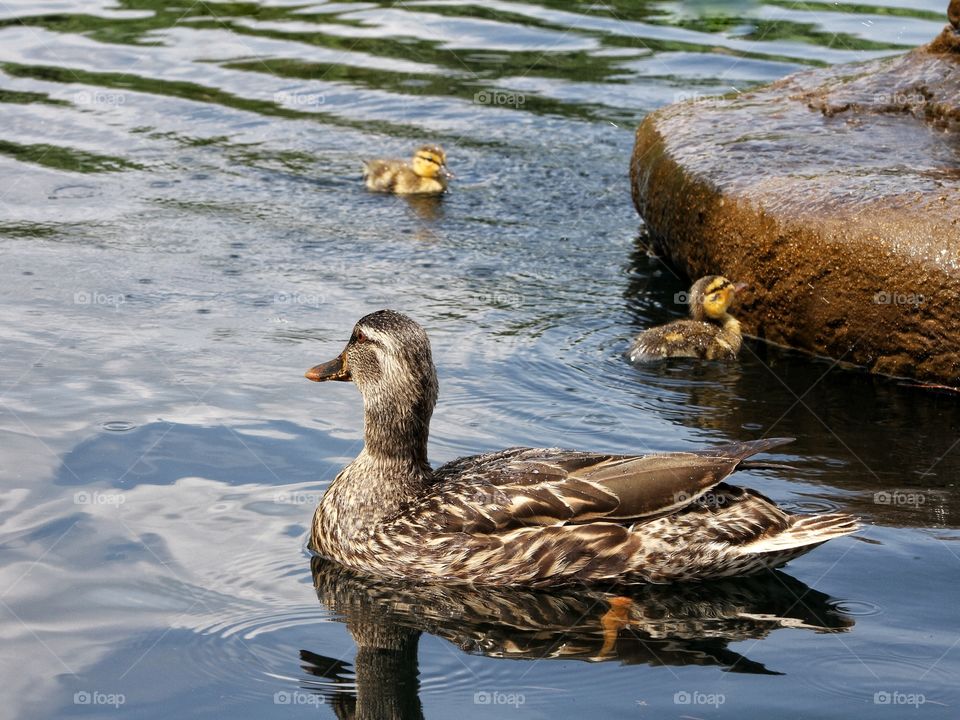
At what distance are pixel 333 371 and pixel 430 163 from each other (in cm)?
519

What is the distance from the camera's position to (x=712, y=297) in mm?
9164

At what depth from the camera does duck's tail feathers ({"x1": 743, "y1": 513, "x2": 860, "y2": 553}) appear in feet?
20.1

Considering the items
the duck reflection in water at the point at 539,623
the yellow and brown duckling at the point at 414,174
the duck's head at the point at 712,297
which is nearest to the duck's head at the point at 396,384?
the duck reflection in water at the point at 539,623

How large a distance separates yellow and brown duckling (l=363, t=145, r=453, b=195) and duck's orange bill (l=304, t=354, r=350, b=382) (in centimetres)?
497

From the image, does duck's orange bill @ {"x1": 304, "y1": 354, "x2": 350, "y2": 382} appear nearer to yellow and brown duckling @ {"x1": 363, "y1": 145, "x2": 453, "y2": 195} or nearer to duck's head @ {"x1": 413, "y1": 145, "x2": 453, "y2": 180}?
yellow and brown duckling @ {"x1": 363, "y1": 145, "x2": 453, "y2": 195}

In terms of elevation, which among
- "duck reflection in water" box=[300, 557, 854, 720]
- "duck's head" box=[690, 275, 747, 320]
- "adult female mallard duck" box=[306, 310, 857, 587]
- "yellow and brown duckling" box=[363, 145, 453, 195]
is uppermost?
"yellow and brown duckling" box=[363, 145, 453, 195]

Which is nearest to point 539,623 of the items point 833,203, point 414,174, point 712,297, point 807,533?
point 807,533

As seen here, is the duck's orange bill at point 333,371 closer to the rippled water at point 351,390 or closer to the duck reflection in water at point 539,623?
the rippled water at point 351,390

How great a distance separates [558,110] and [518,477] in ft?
26.8

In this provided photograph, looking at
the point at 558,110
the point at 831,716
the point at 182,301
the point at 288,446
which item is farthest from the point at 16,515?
the point at 558,110

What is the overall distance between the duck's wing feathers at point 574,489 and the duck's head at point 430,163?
18.7 feet

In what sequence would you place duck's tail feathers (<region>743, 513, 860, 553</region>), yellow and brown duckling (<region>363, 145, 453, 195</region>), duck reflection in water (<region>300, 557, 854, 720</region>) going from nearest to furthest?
duck reflection in water (<region>300, 557, 854, 720</region>)
duck's tail feathers (<region>743, 513, 860, 553</region>)
yellow and brown duckling (<region>363, 145, 453, 195</region>)

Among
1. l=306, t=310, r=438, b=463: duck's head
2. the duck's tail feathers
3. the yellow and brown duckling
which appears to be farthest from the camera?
the yellow and brown duckling

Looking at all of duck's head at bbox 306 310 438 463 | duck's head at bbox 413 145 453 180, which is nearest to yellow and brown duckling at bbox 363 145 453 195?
duck's head at bbox 413 145 453 180
